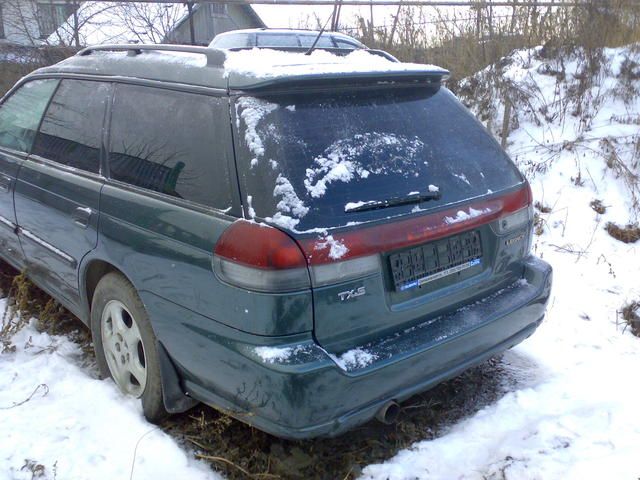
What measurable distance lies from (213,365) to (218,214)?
62 cm

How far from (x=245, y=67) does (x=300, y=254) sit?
0.86 metres

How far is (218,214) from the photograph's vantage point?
2410mm

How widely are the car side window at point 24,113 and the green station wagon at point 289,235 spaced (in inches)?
26.2

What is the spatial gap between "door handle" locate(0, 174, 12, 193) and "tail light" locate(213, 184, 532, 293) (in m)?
2.34

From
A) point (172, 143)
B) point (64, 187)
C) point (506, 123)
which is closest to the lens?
point (172, 143)

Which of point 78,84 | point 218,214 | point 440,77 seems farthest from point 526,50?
point 218,214

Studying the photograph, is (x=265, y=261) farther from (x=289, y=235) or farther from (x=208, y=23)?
(x=208, y=23)

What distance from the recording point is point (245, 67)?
2.51 m

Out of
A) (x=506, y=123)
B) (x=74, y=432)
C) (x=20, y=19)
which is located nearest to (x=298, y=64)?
(x=74, y=432)

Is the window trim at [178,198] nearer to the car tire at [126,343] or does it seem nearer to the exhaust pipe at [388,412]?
the car tire at [126,343]

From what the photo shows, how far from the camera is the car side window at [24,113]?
12.6ft

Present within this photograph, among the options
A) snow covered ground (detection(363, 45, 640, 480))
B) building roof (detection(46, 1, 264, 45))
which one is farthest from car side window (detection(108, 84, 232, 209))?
building roof (detection(46, 1, 264, 45))

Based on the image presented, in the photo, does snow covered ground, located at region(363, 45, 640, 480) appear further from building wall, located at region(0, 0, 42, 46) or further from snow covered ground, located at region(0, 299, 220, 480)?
building wall, located at region(0, 0, 42, 46)

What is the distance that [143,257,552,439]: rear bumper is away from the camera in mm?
2242
